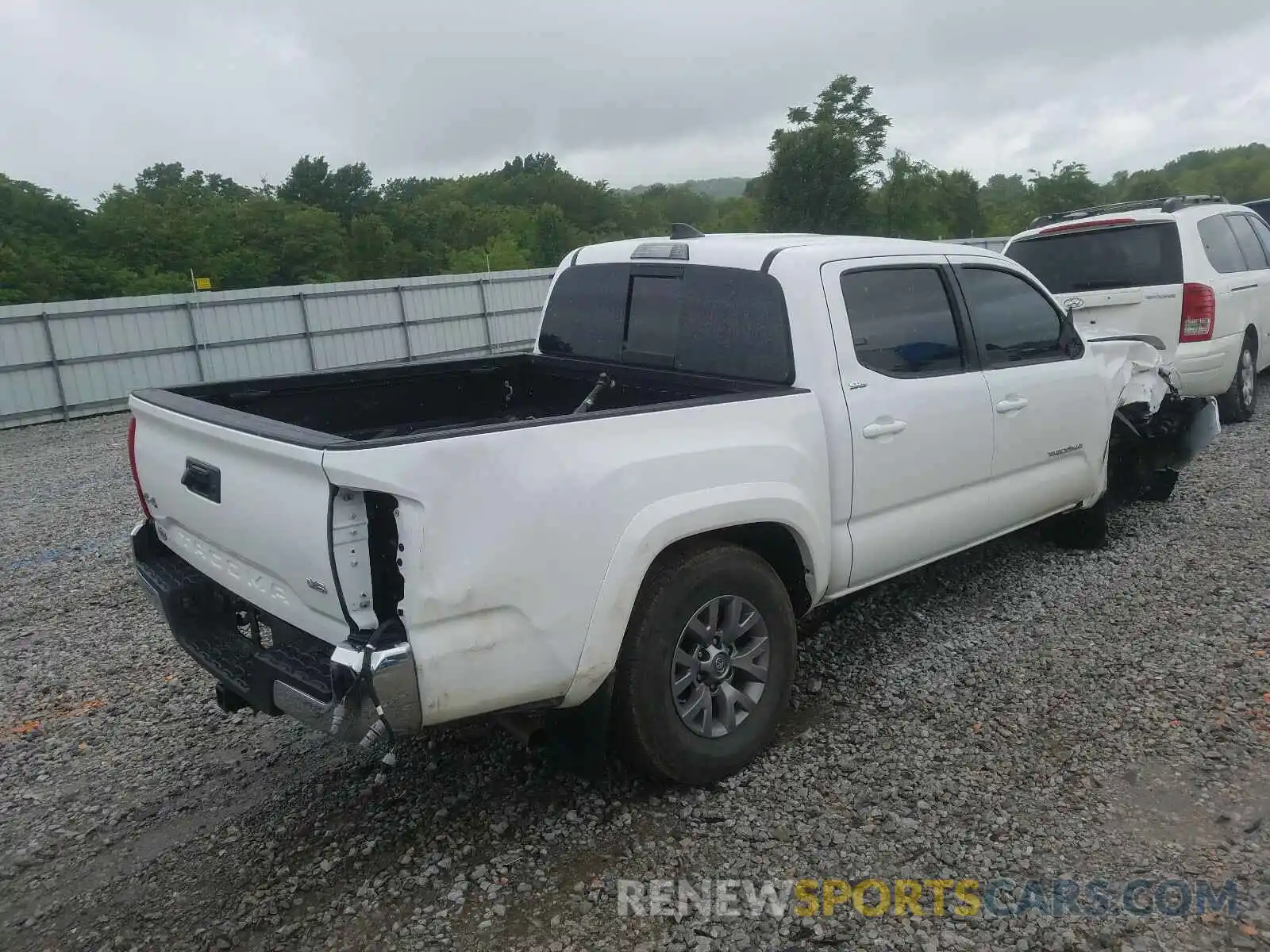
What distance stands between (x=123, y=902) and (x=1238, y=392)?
344 inches

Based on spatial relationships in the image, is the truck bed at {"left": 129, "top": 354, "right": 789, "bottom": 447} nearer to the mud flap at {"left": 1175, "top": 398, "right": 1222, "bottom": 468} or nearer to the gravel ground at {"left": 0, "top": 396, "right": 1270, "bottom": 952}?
the gravel ground at {"left": 0, "top": 396, "right": 1270, "bottom": 952}

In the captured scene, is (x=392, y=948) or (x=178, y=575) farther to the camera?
(x=178, y=575)

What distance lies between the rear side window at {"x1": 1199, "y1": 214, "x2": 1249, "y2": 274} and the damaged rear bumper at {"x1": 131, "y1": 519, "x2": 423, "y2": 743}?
24.2 ft

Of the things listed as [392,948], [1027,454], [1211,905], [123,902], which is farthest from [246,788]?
[1027,454]

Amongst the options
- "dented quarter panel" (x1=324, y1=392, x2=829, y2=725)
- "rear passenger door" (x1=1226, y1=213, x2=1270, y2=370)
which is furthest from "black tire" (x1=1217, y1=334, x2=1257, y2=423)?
"dented quarter panel" (x1=324, y1=392, x2=829, y2=725)

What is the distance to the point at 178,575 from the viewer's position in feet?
11.2

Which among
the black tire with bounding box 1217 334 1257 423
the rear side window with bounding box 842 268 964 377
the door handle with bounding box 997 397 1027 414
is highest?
the rear side window with bounding box 842 268 964 377

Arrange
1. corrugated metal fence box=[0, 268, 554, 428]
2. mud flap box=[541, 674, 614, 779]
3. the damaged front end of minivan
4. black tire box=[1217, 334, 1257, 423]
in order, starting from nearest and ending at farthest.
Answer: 1. mud flap box=[541, 674, 614, 779]
2. the damaged front end of minivan
3. black tire box=[1217, 334, 1257, 423]
4. corrugated metal fence box=[0, 268, 554, 428]

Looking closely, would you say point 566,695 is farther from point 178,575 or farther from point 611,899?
point 178,575

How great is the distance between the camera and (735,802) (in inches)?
126

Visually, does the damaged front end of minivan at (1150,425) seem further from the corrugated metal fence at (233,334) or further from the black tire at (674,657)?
the corrugated metal fence at (233,334)

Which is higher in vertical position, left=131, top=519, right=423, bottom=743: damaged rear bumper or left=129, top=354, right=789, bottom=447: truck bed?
left=129, top=354, right=789, bottom=447: truck bed

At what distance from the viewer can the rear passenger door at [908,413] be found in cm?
363

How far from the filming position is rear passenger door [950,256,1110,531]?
14.1 feet
